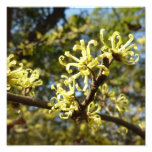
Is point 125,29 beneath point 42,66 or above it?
above

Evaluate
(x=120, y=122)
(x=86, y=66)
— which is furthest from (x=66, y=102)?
(x=120, y=122)

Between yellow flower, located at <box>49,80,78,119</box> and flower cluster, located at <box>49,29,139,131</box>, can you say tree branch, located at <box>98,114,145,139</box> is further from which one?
yellow flower, located at <box>49,80,78,119</box>

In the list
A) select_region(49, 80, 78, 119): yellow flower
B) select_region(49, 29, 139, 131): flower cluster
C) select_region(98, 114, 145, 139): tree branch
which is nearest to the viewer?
select_region(49, 29, 139, 131): flower cluster

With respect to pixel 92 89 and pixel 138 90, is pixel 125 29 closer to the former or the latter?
pixel 92 89

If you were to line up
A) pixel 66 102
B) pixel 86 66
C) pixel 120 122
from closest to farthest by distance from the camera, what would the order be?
pixel 86 66
pixel 66 102
pixel 120 122

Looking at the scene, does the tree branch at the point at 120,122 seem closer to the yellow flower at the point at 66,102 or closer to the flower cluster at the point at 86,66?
the flower cluster at the point at 86,66

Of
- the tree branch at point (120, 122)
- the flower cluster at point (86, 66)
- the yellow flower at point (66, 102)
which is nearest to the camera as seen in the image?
the flower cluster at point (86, 66)

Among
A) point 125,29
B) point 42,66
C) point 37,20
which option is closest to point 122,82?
point 125,29

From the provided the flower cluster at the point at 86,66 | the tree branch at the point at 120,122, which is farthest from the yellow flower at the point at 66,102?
the tree branch at the point at 120,122

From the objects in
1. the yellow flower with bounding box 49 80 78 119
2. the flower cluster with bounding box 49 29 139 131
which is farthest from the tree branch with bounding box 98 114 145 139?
the yellow flower with bounding box 49 80 78 119

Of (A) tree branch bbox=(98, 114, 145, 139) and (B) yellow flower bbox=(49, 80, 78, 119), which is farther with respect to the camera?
(A) tree branch bbox=(98, 114, 145, 139)

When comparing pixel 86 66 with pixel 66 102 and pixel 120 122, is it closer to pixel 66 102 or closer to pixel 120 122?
pixel 66 102
